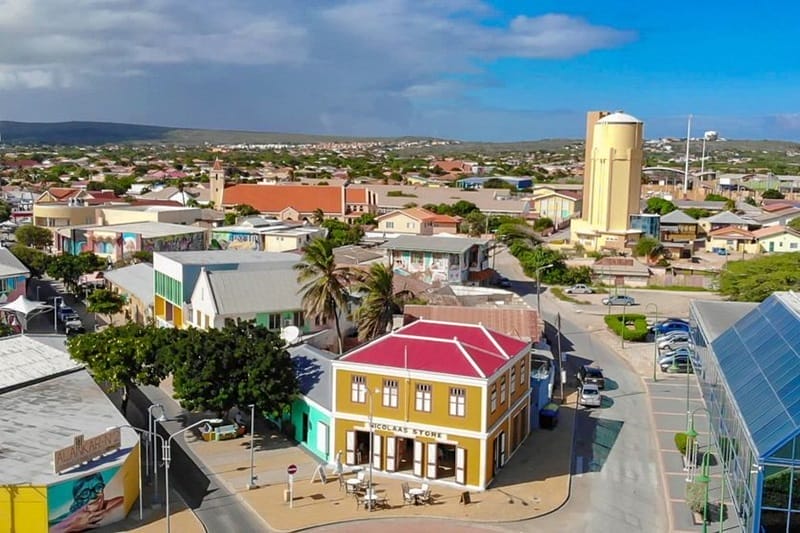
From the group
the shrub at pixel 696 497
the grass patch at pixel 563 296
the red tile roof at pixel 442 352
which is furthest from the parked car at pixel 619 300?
the shrub at pixel 696 497

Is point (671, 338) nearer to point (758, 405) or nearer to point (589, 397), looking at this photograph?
point (589, 397)

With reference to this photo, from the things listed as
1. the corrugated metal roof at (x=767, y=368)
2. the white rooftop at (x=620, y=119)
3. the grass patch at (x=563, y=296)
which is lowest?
the grass patch at (x=563, y=296)

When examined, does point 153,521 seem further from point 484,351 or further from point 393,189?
point 393,189

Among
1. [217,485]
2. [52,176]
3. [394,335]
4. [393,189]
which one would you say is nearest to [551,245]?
[393,189]

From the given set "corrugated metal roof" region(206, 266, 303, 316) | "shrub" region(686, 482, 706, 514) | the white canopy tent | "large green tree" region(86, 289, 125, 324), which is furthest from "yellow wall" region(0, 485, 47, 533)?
"large green tree" region(86, 289, 125, 324)

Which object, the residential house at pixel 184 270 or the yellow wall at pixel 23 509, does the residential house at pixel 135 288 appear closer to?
the residential house at pixel 184 270

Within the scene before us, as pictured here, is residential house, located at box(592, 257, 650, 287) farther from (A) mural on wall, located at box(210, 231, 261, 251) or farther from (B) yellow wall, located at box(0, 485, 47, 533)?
(B) yellow wall, located at box(0, 485, 47, 533)
